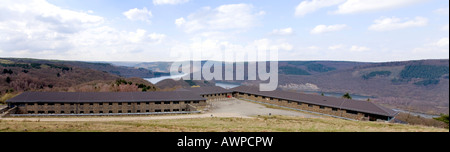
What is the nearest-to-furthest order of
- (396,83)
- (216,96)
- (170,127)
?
(170,127)
(216,96)
(396,83)

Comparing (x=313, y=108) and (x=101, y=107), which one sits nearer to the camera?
(x=101, y=107)

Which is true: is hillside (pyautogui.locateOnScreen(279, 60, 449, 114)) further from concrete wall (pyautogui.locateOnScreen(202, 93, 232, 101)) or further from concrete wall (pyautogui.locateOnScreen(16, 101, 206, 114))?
concrete wall (pyautogui.locateOnScreen(16, 101, 206, 114))

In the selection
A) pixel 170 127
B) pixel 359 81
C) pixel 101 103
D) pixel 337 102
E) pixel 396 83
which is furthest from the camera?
pixel 359 81

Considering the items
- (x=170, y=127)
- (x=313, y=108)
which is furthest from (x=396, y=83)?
(x=170, y=127)

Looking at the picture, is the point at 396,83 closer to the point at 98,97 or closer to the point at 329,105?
A: the point at 329,105
